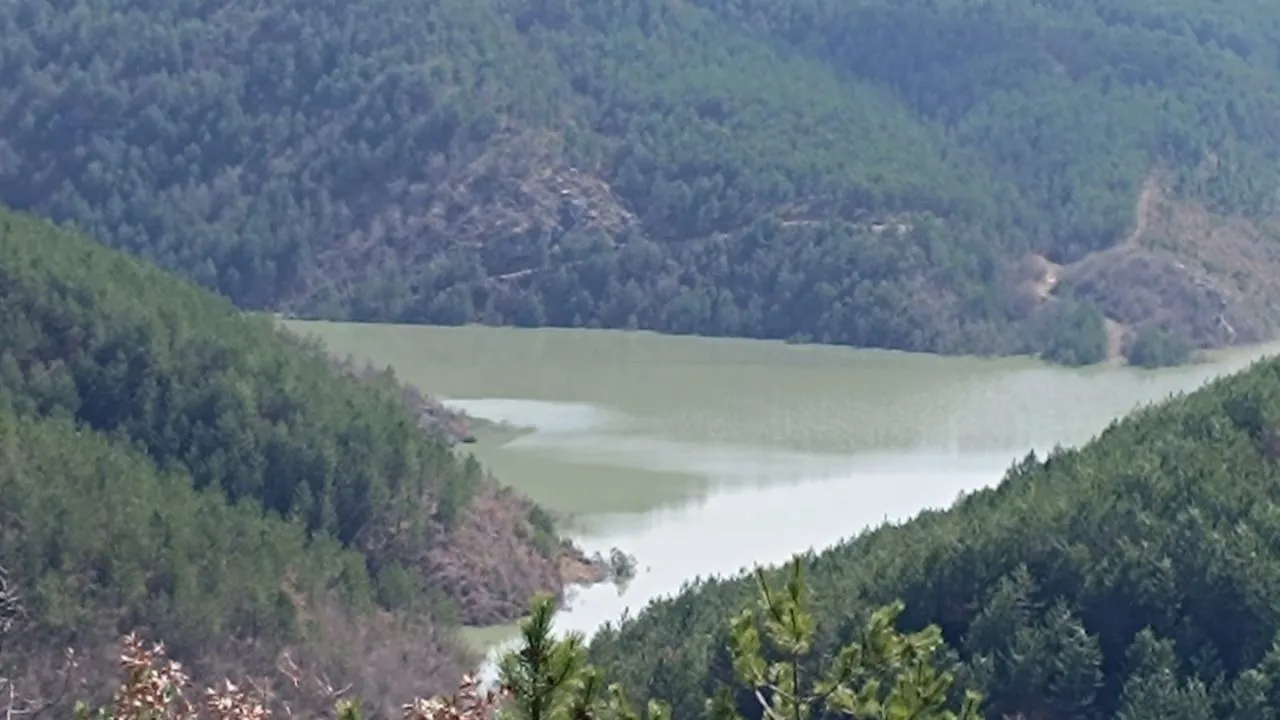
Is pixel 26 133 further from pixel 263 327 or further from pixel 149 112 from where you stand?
pixel 263 327

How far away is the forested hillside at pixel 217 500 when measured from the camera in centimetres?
2430

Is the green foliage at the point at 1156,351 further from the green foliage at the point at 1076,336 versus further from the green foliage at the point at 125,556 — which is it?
the green foliage at the point at 125,556

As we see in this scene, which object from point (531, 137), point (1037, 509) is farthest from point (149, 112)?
point (1037, 509)

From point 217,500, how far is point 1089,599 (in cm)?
882

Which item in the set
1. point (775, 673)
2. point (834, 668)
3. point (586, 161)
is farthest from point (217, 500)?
point (586, 161)

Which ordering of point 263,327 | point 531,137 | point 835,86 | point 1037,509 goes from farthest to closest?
point 835,86
point 531,137
point 263,327
point 1037,509

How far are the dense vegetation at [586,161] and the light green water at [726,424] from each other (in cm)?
164

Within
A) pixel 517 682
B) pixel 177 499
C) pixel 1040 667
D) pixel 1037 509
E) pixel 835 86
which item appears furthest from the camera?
pixel 835 86

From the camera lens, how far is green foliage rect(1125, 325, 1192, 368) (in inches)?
1953

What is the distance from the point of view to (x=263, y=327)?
33.1m

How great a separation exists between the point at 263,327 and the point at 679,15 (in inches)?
1116

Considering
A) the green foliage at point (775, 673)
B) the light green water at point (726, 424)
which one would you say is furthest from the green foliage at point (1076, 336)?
the green foliage at point (775, 673)

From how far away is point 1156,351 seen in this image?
49656 mm

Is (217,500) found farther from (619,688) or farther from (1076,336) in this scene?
(1076,336)
